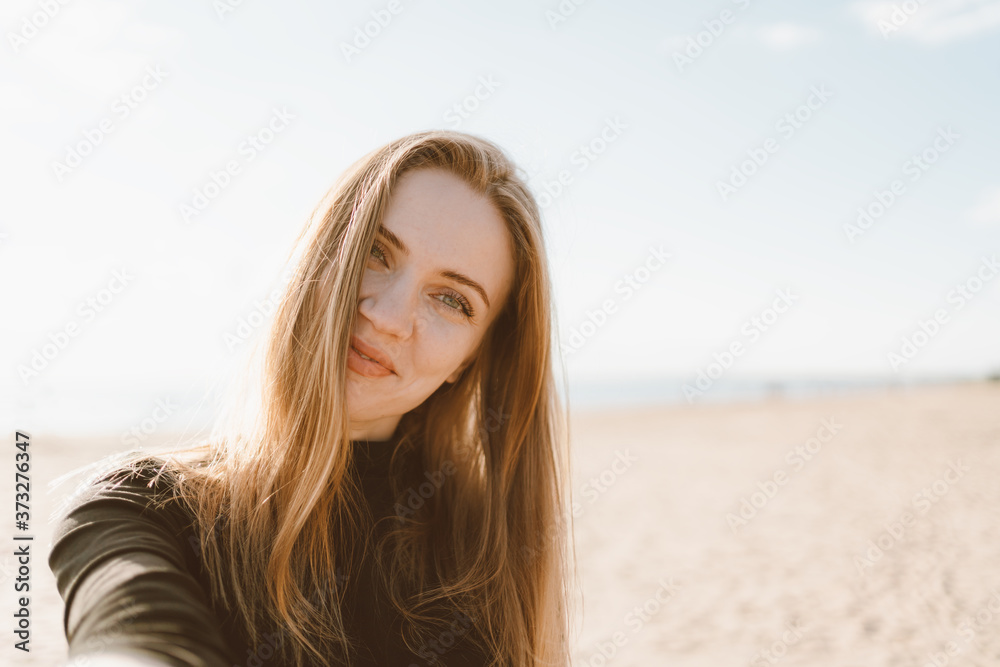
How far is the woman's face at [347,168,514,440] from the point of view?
6.04ft

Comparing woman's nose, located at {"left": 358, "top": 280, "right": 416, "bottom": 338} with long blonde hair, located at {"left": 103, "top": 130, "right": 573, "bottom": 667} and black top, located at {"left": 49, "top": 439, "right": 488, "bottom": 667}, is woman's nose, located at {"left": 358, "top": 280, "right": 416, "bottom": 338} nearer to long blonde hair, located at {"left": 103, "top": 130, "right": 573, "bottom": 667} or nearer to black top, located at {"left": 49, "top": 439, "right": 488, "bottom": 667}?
long blonde hair, located at {"left": 103, "top": 130, "right": 573, "bottom": 667}

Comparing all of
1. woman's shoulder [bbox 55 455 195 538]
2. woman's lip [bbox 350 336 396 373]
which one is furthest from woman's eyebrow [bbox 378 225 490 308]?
woman's shoulder [bbox 55 455 195 538]

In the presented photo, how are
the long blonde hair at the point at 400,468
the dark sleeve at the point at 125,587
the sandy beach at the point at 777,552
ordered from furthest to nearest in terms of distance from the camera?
the sandy beach at the point at 777,552, the long blonde hair at the point at 400,468, the dark sleeve at the point at 125,587

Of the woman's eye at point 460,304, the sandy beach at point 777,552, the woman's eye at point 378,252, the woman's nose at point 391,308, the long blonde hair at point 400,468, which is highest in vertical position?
the woman's eye at point 378,252

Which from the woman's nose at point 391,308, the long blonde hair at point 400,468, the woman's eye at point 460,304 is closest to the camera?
the long blonde hair at point 400,468

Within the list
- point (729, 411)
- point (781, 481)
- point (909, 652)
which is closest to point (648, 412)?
point (729, 411)

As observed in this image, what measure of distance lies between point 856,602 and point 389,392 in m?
7.29

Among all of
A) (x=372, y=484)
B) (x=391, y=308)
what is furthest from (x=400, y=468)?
(x=391, y=308)

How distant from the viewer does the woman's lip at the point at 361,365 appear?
1847 millimetres

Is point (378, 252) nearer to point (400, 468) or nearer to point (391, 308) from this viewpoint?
point (391, 308)

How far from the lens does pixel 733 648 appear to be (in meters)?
6.19

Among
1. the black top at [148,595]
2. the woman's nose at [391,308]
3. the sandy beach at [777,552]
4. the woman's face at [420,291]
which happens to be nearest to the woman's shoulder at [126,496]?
the black top at [148,595]

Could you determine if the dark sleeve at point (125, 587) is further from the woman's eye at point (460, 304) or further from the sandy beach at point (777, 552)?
the woman's eye at point (460, 304)

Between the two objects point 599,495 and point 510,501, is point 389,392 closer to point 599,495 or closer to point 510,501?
point 510,501
